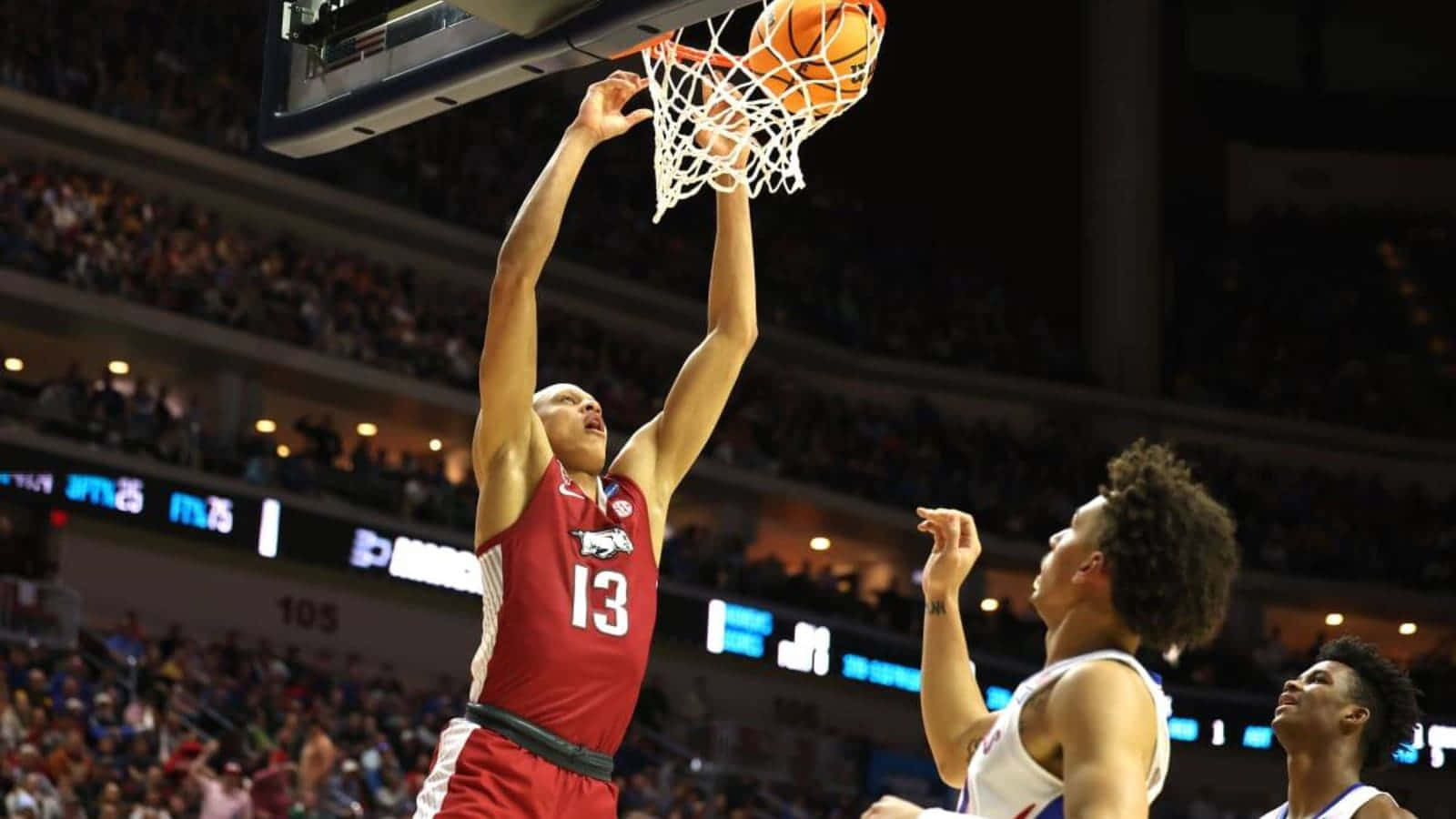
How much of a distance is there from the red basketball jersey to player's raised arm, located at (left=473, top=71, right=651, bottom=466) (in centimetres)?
16

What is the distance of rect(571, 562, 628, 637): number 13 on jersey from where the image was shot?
4.64 metres

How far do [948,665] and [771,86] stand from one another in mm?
2062

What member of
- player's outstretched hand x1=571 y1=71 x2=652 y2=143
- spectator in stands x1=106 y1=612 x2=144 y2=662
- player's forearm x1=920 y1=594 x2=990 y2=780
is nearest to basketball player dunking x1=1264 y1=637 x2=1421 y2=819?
player's forearm x1=920 y1=594 x2=990 y2=780

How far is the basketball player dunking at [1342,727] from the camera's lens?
505 centimetres

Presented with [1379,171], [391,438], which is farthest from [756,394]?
[1379,171]

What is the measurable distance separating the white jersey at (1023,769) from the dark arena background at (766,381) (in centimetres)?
860

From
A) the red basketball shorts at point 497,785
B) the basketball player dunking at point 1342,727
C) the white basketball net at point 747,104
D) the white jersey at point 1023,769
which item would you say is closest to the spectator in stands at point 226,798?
the white basketball net at point 747,104

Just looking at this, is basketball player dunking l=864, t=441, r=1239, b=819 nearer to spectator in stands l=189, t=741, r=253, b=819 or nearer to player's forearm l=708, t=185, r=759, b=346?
player's forearm l=708, t=185, r=759, b=346

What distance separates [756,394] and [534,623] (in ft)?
74.0

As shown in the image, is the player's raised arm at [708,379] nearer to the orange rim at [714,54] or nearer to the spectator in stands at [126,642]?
the orange rim at [714,54]

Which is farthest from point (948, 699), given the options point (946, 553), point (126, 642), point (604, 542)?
point (126, 642)

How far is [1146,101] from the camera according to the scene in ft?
100

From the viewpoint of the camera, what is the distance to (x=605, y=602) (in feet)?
15.4

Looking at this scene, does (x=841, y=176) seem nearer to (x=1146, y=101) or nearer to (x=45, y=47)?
(x=1146, y=101)
